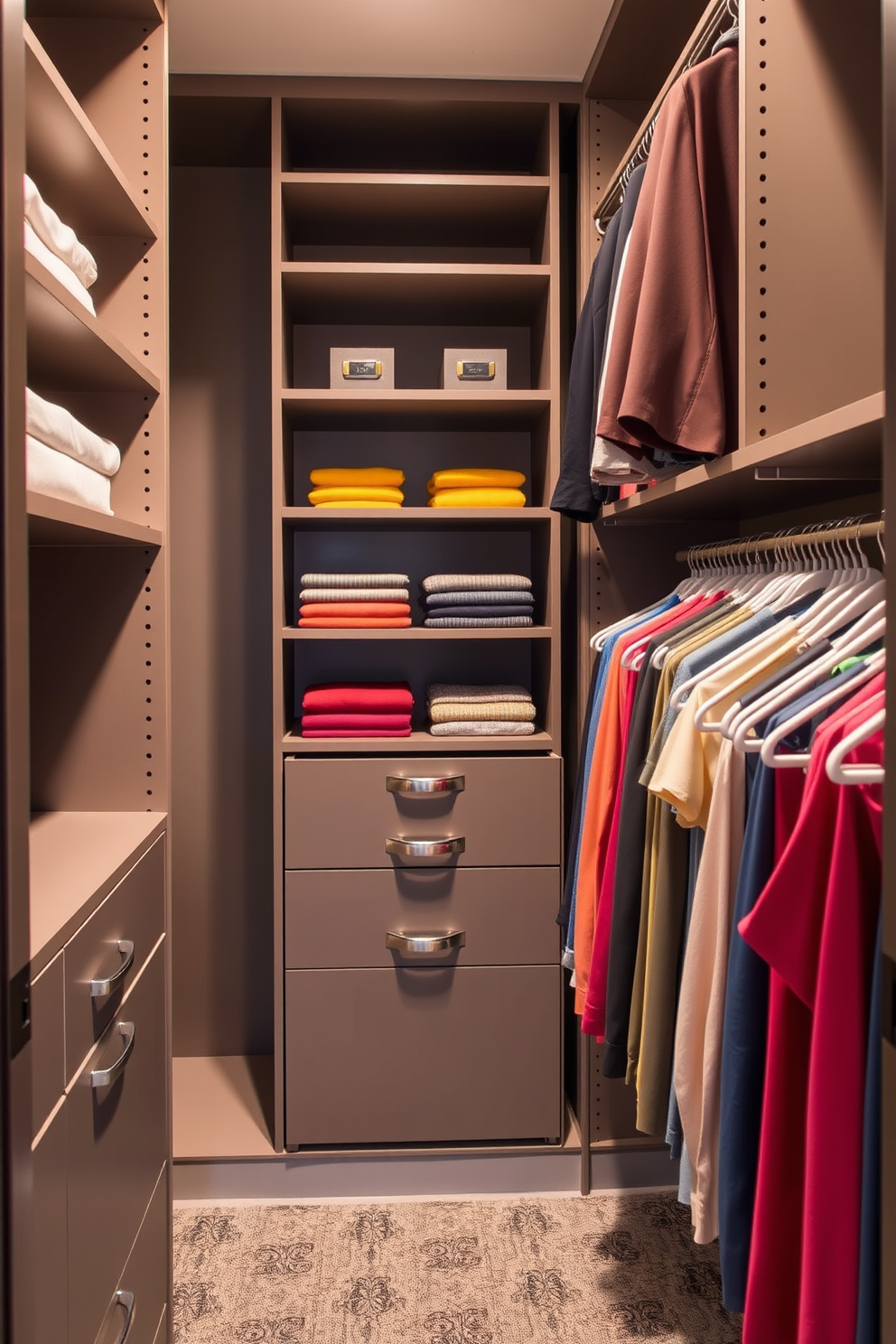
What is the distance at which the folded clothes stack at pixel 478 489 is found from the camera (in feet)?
7.37

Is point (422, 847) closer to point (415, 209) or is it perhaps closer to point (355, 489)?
point (355, 489)

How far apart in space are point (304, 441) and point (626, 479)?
1126 mm

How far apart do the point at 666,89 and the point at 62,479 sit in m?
1.18

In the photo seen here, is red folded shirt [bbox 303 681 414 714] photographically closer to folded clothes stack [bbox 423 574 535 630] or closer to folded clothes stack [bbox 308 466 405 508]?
folded clothes stack [bbox 423 574 535 630]

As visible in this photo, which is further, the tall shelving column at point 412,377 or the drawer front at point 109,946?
the tall shelving column at point 412,377

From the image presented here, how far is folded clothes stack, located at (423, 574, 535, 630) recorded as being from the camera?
224cm

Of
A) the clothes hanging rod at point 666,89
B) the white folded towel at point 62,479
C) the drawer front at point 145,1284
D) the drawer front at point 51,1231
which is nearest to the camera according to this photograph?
the drawer front at point 51,1231

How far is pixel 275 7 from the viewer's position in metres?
1.91

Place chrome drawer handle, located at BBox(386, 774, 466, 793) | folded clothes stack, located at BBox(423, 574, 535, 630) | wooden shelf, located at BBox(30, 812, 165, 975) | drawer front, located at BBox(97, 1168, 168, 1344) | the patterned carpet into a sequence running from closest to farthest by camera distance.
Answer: wooden shelf, located at BBox(30, 812, 165, 975) → drawer front, located at BBox(97, 1168, 168, 1344) → the patterned carpet → chrome drawer handle, located at BBox(386, 774, 466, 793) → folded clothes stack, located at BBox(423, 574, 535, 630)

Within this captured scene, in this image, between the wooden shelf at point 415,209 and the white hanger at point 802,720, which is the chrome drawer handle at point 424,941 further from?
the wooden shelf at point 415,209

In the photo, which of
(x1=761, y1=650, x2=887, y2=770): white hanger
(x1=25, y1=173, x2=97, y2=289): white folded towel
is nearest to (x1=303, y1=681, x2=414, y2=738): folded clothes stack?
(x1=25, y1=173, x2=97, y2=289): white folded towel

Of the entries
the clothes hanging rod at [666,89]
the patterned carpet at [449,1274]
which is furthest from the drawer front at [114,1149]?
the clothes hanging rod at [666,89]

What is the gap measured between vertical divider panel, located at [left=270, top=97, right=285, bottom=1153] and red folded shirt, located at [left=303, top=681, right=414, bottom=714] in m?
0.09

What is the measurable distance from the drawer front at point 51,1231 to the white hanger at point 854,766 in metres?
0.87
